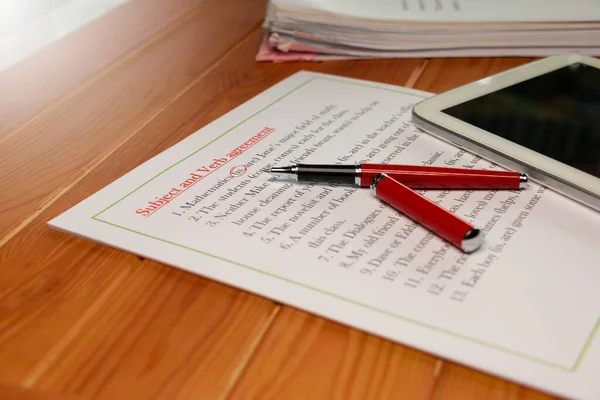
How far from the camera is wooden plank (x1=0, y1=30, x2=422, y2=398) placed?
379mm

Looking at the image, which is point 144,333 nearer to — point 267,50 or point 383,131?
point 383,131

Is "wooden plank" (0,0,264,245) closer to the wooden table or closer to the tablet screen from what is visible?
the wooden table

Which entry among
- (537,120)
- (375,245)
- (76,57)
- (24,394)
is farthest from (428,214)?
(76,57)

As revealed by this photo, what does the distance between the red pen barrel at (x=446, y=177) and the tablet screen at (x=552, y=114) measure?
4 centimetres

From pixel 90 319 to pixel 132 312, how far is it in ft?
0.09

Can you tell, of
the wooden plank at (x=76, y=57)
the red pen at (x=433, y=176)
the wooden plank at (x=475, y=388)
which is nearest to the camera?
the wooden plank at (x=475, y=388)

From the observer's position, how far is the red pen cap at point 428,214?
450 millimetres

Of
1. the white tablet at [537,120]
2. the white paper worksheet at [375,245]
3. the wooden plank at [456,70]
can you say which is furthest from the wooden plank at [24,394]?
the wooden plank at [456,70]

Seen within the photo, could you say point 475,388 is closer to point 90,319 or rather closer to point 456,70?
point 90,319

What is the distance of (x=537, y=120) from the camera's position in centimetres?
58

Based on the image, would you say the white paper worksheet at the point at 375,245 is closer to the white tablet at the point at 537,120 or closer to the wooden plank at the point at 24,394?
the white tablet at the point at 537,120

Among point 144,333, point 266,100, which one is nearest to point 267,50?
point 266,100

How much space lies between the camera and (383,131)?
62 centimetres

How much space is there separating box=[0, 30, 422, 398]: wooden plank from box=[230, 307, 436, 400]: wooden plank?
0.05 ft
